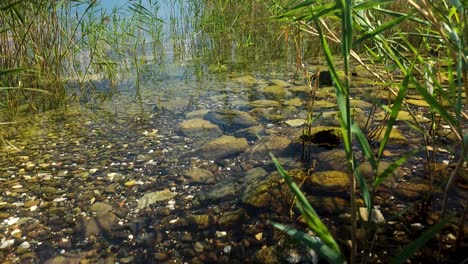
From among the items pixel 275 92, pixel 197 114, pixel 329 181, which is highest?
pixel 275 92

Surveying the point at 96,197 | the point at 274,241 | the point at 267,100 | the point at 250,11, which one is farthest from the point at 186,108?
the point at 250,11

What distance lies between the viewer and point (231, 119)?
3.70m

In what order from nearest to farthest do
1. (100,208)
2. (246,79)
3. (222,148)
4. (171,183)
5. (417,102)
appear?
(100,208) → (171,183) → (222,148) → (417,102) → (246,79)

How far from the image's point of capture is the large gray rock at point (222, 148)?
9.44 ft

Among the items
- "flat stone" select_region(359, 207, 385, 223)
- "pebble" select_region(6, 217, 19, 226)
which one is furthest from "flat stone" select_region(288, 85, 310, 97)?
"pebble" select_region(6, 217, 19, 226)

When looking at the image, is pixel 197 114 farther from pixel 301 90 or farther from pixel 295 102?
pixel 301 90

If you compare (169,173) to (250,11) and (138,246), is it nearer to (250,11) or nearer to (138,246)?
(138,246)

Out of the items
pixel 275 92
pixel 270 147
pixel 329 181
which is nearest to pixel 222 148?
pixel 270 147

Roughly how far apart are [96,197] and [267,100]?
239 centimetres

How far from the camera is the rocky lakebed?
1.76 m

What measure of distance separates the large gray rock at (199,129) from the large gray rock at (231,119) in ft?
0.29

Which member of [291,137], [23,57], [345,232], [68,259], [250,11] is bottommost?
[68,259]

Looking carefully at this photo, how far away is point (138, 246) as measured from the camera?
1856 millimetres

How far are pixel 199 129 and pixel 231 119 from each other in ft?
1.30
